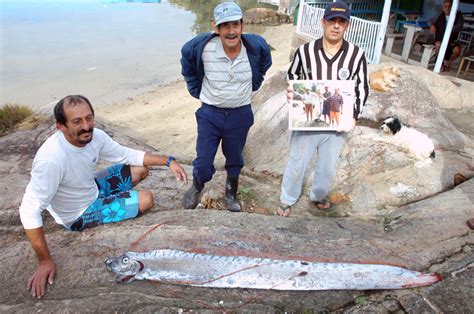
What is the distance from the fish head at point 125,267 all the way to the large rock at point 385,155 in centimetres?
252

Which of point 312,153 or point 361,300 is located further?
point 312,153

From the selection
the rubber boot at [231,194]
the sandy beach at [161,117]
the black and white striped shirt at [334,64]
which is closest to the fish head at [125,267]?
the rubber boot at [231,194]

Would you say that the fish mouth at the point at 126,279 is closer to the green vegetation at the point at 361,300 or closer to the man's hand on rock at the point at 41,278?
the man's hand on rock at the point at 41,278

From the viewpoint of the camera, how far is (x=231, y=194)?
4.25 metres

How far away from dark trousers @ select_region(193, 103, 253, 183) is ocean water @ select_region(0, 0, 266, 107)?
11.2m

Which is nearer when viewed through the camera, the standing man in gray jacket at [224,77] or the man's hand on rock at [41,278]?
the man's hand on rock at [41,278]

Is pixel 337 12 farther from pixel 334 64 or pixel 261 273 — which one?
pixel 261 273

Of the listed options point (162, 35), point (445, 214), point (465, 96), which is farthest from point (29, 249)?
point (162, 35)

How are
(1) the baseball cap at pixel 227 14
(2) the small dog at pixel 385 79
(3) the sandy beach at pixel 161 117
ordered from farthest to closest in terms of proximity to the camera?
(3) the sandy beach at pixel 161 117
(2) the small dog at pixel 385 79
(1) the baseball cap at pixel 227 14

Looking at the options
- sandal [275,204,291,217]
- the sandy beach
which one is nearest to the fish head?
sandal [275,204,291,217]

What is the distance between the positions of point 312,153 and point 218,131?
1.05m

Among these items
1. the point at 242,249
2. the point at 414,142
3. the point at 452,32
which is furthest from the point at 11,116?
the point at 452,32

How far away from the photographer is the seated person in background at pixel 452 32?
9109 millimetres

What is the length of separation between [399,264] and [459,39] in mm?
9892
